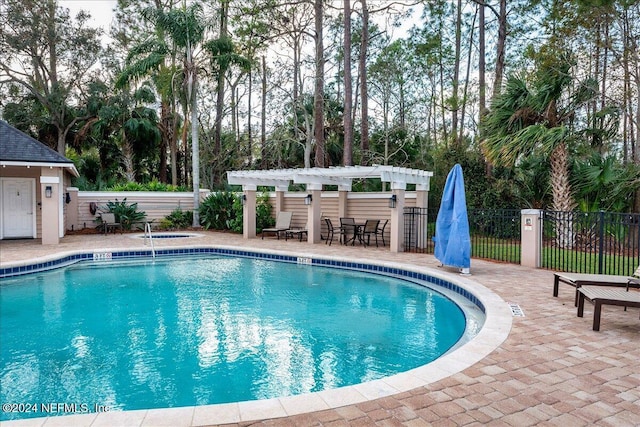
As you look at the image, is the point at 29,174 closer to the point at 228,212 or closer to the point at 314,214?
the point at 228,212

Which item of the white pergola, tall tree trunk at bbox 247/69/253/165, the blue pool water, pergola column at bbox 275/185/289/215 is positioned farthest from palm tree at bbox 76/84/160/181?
the blue pool water

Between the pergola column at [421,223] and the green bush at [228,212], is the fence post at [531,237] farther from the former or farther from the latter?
the green bush at [228,212]

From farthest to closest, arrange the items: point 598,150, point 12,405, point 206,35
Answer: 1. point 206,35
2. point 598,150
3. point 12,405

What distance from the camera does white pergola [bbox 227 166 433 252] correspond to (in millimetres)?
11430

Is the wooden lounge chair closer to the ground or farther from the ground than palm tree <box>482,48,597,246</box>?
closer to the ground

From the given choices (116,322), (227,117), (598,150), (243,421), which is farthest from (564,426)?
(227,117)

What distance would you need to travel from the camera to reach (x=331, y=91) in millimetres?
25109

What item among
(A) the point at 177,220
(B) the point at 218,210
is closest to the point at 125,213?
(A) the point at 177,220

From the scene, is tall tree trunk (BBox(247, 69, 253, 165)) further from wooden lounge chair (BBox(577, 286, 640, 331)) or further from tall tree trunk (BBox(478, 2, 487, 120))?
wooden lounge chair (BBox(577, 286, 640, 331))

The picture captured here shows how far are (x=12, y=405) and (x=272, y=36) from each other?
18286 mm

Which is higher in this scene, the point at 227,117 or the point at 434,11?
the point at 434,11

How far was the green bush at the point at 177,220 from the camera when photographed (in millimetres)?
16844

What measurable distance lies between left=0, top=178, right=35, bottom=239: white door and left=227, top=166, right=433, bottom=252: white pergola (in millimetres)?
6613

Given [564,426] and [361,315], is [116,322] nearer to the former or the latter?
[361,315]
